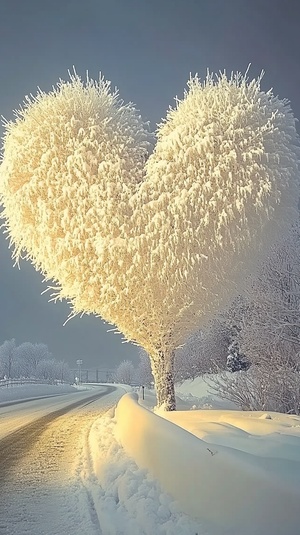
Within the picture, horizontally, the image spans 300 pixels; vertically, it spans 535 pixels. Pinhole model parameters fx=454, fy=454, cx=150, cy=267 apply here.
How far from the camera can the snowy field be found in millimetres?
4023

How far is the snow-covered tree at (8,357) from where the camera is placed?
4454 inches

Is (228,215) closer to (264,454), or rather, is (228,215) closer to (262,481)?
(264,454)

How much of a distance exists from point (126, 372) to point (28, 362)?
36.8 m

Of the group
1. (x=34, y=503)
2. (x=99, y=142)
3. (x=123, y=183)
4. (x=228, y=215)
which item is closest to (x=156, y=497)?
(x=34, y=503)

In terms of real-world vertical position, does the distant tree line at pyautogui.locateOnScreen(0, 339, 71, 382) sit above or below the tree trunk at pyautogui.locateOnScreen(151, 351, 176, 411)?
above

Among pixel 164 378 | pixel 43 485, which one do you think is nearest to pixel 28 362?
pixel 164 378

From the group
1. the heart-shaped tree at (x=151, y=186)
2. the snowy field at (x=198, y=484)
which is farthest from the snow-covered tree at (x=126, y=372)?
the snowy field at (x=198, y=484)

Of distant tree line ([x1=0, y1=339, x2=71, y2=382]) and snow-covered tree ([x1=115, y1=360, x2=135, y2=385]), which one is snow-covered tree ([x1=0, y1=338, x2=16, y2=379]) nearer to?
distant tree line ([x1=0, y1=339, x2=71, y2=382])

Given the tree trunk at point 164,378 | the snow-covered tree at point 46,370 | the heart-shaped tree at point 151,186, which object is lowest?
the tree trunk at point 164,378

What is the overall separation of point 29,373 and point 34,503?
404 ft

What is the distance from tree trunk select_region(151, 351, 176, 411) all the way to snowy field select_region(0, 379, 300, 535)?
8002 mm

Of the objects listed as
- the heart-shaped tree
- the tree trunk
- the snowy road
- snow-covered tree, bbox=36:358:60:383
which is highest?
snow-covered tree, bbox=36:358:60:383

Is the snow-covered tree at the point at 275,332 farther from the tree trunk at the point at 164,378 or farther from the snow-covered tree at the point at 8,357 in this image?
the snow-covered tree at the point at 8,357

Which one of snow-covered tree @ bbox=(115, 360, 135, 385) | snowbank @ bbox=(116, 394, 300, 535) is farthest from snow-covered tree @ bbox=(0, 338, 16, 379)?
snowbank @ bbox=(116, 394, 300, 535)
